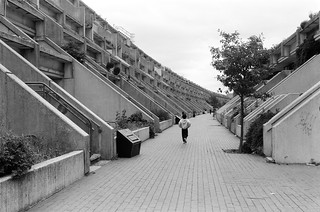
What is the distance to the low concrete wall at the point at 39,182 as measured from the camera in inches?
202

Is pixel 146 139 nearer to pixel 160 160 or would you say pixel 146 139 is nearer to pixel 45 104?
pixel 160 160

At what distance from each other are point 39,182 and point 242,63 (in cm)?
951

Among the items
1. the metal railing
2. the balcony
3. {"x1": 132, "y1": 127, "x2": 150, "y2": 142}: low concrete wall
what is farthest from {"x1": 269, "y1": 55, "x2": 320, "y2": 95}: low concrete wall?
the balcony

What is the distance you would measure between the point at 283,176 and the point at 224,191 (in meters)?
2.29

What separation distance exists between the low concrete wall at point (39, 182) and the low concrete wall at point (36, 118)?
0.62 m

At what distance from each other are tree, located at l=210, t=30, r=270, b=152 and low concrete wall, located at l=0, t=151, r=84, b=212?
766 cm

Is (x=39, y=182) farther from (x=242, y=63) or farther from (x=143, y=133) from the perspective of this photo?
(x=143, y=133)

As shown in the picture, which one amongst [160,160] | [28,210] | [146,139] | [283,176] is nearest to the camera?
[28,210]

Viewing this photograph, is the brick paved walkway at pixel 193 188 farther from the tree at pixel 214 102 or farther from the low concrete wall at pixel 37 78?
the tree at pixel 214 102

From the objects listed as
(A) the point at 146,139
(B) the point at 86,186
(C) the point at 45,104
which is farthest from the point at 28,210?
(A) the point at 146,139

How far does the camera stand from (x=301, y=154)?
10.2 metres

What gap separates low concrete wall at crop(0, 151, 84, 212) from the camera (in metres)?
5.13

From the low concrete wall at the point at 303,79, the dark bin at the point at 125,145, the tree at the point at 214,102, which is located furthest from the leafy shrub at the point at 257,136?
the tree at the point at 214,102

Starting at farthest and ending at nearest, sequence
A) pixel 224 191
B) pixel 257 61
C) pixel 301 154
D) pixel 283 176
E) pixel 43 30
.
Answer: pixel 43 30, pixel 257 61, pixel 301 154, pixel 283 176, pixel 224 191
